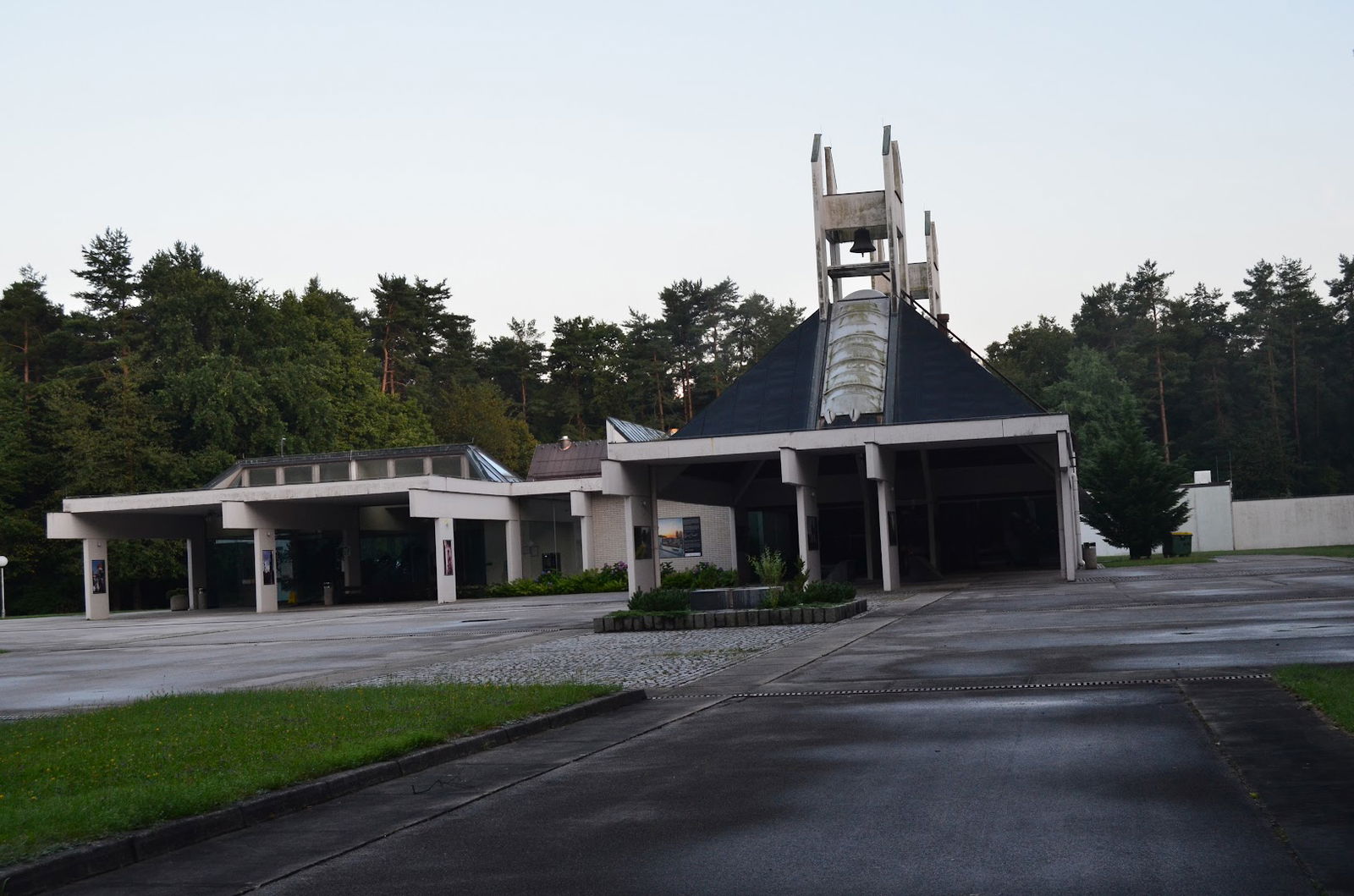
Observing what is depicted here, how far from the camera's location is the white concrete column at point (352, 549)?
191 ft

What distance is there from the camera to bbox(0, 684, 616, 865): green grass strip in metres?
7.39

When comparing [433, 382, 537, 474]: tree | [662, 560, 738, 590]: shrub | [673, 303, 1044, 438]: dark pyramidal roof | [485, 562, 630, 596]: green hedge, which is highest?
[433, 382, 537, 474]: tree

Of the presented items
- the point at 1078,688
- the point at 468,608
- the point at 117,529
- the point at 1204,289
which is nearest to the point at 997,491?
the point at 468,608

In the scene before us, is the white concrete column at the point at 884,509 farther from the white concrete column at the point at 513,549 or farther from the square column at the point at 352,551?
the square column at the point at 352,551

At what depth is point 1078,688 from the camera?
1232 centimetres

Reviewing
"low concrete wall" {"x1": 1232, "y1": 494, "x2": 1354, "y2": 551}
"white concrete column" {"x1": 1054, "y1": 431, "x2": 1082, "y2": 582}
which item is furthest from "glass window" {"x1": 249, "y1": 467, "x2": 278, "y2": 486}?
"low concrete wall" {"x1": 1232, "y1": 494, "x2": 1354, "y2": 551}

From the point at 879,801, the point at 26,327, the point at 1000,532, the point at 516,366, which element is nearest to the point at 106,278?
the point at 26,327

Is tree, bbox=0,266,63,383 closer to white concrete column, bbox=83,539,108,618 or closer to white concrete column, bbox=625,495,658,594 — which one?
white concrete column, bbox=83,539,108,618

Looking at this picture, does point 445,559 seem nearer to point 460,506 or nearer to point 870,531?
point 460,506

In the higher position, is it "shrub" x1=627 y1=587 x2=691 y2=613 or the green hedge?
"shrub" x1=627 y1=587 x2=691 y2=613

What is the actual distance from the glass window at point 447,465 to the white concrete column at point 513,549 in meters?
3.36

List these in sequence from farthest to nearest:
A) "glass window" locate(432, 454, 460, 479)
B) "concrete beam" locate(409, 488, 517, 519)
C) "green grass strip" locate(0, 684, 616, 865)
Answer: "glass window" locate(432, 454, 460, 479) → "concrete beam" locate(409, 488, 517, 519) → "green grass strip" locate(0, 684, 616, 865)

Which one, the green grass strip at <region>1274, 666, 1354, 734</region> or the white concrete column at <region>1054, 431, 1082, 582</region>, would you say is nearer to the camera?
the green grass strip at <region>1274, 666, 1354, 734</region>

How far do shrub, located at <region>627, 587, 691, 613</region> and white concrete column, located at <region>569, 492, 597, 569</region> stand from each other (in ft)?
79.3
